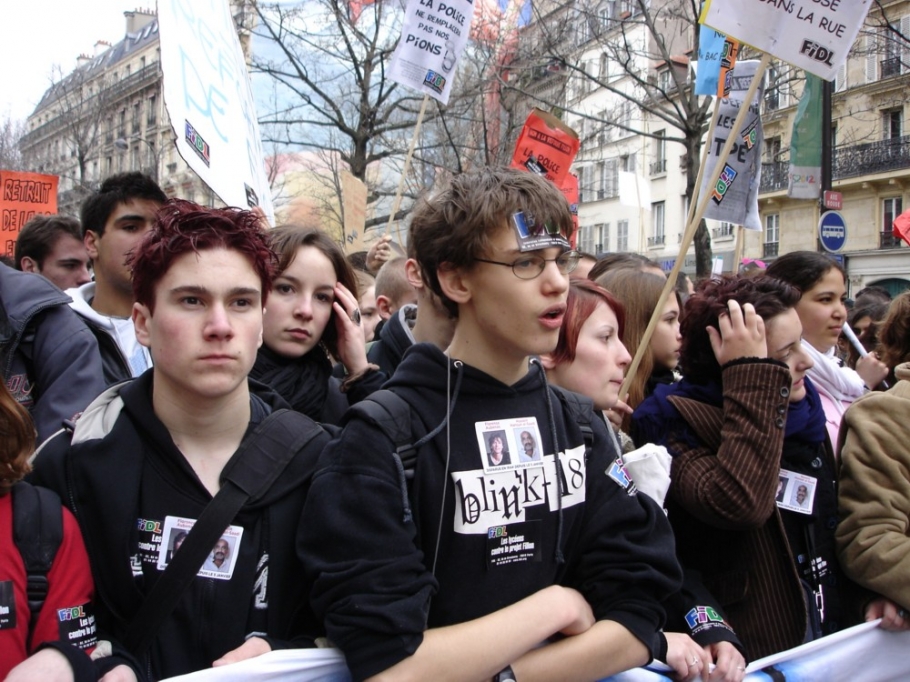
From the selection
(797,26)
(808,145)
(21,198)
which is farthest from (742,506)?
(808,145)

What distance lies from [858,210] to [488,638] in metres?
31.6

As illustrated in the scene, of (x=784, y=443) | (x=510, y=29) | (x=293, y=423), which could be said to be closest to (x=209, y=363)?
(x=293, y=423)

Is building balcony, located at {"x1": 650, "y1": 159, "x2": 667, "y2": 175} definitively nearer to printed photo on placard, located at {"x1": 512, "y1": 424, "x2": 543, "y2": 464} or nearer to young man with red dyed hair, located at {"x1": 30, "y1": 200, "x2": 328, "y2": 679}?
printed photo on placard, located at {"x1": 512, "y1": 424, "x2": 543, "y2": 464}

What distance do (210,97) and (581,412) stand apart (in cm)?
203

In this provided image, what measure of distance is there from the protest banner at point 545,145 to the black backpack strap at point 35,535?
554 cm

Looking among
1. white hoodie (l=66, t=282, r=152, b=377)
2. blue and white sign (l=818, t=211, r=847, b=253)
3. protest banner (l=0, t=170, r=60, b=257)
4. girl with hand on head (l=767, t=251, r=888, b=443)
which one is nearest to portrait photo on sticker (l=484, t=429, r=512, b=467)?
white hoodie (l=66, t=282, r=152, b=377)

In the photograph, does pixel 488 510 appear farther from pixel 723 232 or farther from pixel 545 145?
pixel 723 232

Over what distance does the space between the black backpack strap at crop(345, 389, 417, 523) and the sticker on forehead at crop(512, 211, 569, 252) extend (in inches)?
19.3

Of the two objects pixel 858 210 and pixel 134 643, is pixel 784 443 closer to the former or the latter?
pixel 134 643

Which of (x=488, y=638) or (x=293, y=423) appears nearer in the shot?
(x=488, y=638)

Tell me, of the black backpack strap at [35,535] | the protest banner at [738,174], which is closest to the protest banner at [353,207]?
the protest banner at [738,174]

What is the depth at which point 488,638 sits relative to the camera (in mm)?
1737

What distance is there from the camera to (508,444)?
6.27 feet

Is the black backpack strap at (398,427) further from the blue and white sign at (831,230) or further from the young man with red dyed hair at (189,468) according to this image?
the blue and white sign at (831,230)
